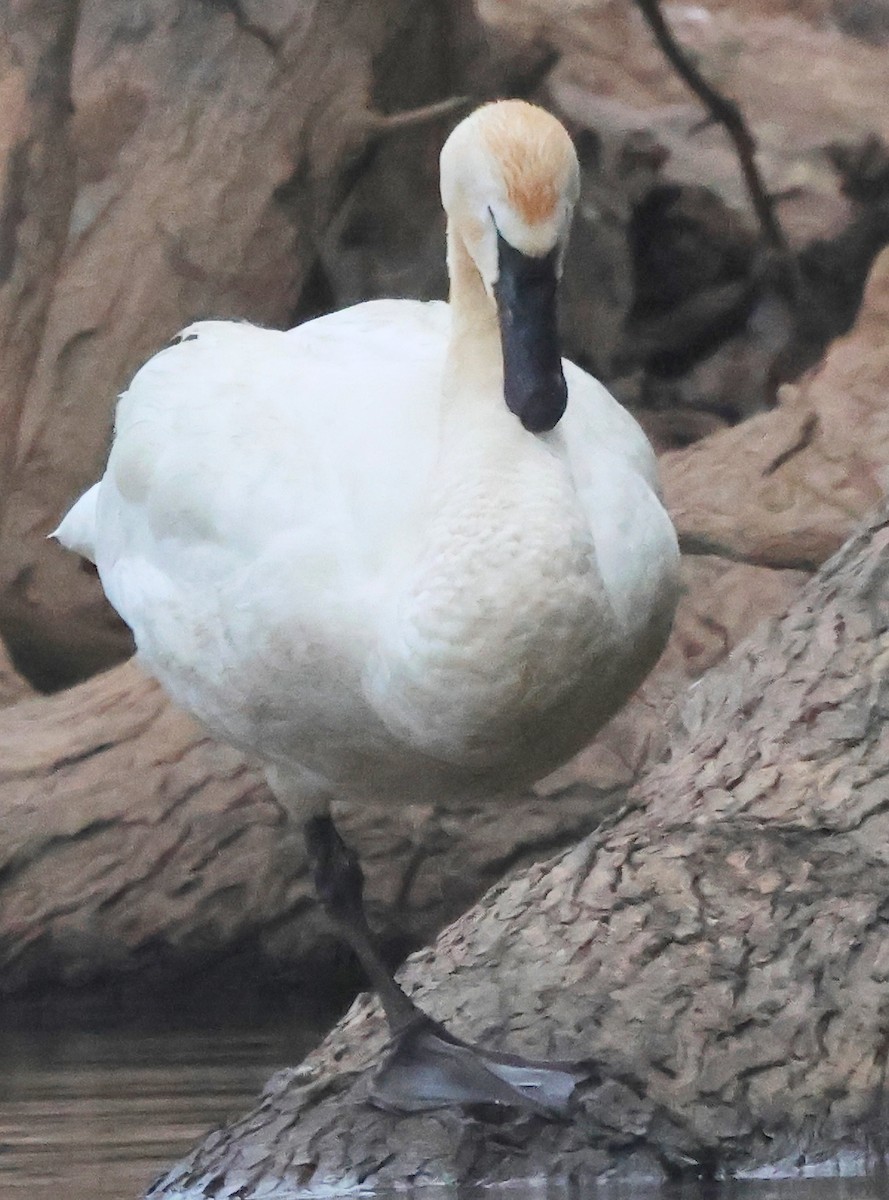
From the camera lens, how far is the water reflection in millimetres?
4535

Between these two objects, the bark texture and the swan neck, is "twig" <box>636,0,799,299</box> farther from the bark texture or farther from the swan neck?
the swan neck

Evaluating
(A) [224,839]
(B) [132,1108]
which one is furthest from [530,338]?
(A) [224,839]

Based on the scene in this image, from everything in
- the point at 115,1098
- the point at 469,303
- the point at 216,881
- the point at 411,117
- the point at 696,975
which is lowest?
the point at 216,881

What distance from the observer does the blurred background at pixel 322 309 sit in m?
6.62

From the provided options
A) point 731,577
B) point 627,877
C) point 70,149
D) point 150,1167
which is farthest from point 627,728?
point 70,149

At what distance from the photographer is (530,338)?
392cm

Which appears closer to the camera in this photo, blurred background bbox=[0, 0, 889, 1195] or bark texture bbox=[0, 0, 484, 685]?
blurred background bbox=[0, 0, 889, 1195]

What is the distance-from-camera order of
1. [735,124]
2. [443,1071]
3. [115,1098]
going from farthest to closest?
[735,124] → [115,1098] → [443,1071]

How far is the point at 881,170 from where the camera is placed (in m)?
8.62

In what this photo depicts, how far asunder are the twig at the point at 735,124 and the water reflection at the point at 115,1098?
3887mm

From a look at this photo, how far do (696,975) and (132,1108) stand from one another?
1.40 m

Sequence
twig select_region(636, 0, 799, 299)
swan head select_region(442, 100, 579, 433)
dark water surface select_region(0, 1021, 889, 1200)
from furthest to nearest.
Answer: twig select_region(636, 0, 799, 299) < dark water surface select_region(0, 1021, 889, 1200) < swan head select_region(442, 100, 579, 433)

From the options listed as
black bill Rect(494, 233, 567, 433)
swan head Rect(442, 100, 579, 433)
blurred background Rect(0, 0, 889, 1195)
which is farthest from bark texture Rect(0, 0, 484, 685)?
black bill Rect(494, 233, 567, 433)

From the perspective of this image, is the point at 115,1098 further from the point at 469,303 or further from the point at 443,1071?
the point at 469,303
